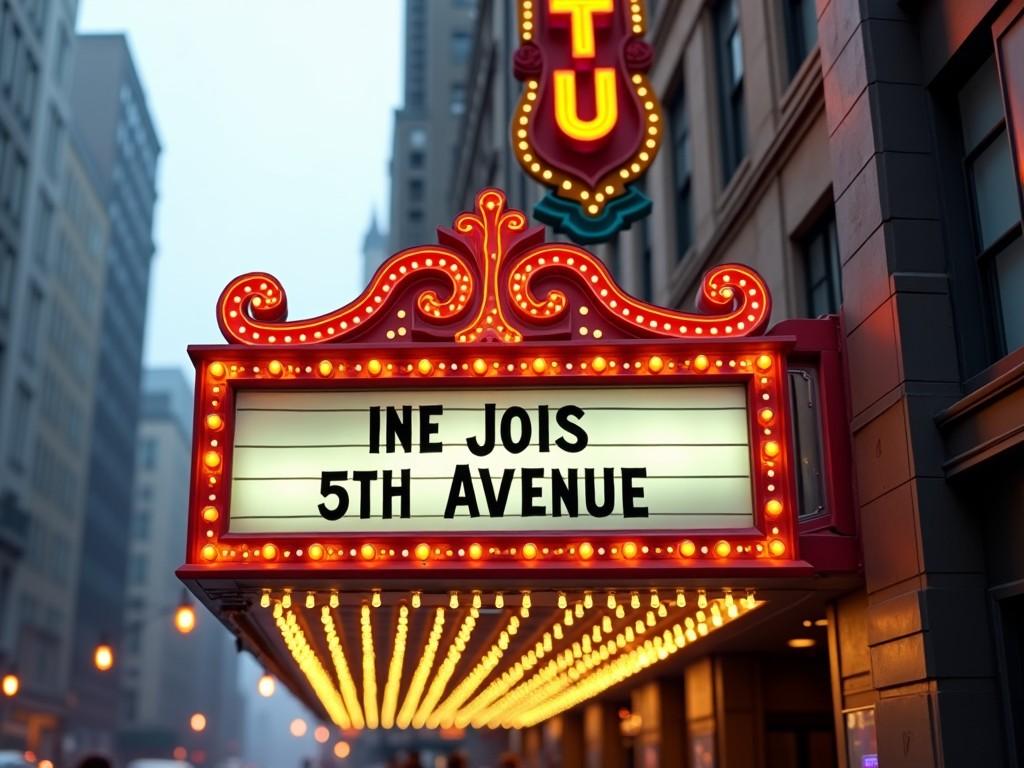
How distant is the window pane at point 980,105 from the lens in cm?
877

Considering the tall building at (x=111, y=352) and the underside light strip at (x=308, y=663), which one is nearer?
the underside light strip at (x=308, y=663)

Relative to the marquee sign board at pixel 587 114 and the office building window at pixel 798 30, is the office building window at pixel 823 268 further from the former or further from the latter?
the marquee sign board at pixel 587 114

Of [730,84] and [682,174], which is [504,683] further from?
[730,84]

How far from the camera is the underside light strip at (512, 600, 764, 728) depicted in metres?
11.3

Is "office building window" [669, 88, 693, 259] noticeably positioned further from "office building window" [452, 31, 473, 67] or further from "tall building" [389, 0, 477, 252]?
"office building window" [452, 31, 473, 67]

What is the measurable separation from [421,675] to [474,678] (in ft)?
2.87

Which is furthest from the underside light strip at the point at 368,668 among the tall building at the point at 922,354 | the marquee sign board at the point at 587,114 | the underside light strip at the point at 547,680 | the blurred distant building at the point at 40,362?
the blurred distant building at the point at 40,362

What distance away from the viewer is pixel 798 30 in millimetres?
14141

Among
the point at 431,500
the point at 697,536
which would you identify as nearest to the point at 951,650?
the point at 697,536

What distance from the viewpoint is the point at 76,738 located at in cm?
7056

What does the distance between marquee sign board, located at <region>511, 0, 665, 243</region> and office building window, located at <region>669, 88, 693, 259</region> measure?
7115 millimetres

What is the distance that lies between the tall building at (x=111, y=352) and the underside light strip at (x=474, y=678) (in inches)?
1990

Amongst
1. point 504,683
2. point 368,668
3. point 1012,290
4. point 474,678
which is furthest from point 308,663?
point 1012,290

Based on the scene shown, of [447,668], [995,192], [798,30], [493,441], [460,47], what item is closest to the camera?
[995,192]
